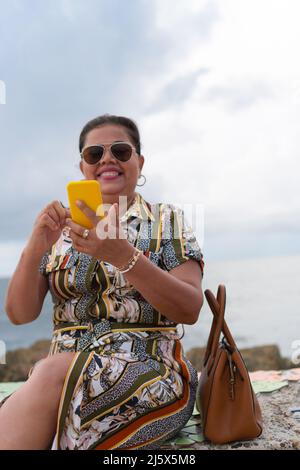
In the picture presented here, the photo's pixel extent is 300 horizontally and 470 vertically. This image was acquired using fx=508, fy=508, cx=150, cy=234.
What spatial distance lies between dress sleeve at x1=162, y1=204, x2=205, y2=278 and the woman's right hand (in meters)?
0.67

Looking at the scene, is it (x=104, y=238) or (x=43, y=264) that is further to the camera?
(x=43, y=264)

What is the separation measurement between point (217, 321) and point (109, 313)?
688 millimetres

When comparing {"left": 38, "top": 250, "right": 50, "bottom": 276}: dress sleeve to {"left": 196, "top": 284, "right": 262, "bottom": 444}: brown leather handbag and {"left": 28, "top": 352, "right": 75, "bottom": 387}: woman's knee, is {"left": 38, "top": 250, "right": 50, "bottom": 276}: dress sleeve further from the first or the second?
{"left": 196, "top": 284, "right": 262, "bottom": 444}: brown leather handbag

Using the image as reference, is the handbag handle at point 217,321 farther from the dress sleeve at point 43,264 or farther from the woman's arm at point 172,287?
the dress sleeve at point 43,264

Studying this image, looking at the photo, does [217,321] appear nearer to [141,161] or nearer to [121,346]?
[121,346]

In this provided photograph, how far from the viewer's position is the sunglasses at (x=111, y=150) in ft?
10.8

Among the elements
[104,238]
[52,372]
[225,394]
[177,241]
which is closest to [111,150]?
[177,241]

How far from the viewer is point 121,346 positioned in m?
2.85

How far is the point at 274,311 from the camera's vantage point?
235 ft

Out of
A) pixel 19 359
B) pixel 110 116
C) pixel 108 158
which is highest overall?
pixel 110 116

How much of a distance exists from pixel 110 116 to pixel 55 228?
3.29ft

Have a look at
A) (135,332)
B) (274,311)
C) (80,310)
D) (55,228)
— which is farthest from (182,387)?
(274,311)
